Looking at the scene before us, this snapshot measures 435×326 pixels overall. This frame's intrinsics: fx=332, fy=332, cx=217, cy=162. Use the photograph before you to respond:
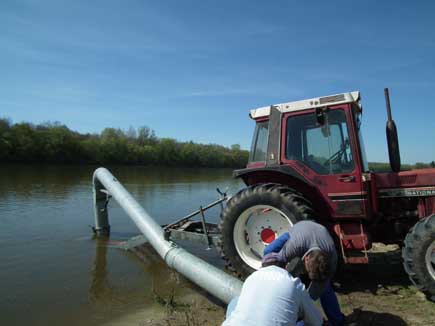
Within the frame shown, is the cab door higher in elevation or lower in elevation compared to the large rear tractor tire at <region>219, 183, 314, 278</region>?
higher

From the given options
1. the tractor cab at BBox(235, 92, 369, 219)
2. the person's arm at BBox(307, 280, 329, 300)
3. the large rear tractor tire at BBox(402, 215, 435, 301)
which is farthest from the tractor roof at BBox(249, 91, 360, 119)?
the person's arm at BBox(307, 280, 329, 300)

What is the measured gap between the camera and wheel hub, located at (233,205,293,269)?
4.70 meters

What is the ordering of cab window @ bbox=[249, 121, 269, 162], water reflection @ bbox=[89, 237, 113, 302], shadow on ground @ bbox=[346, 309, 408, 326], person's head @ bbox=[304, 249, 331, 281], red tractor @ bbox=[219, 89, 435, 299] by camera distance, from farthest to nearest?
cab window @ bbox=[249, 121, 269, 162], water reflection @ bbox=[89, 237, 113, 302], red tractor @ bbox=[219, 89, 435, 299], shadow on ground @ bbox=[346, 309, 408, 326], person's head @ bbox=[304, 249, 331, 281]

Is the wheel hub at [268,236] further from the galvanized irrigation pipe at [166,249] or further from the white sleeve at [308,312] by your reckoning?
the white sleeve at [308,312]

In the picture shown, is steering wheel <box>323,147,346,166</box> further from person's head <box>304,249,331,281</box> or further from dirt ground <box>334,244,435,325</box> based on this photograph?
person's head <box>304,249,331,281</box>

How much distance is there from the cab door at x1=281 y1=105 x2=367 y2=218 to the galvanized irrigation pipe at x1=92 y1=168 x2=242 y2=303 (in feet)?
5.96

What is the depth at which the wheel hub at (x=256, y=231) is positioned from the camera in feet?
15.4

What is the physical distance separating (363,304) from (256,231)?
1611 mm

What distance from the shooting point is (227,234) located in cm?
478

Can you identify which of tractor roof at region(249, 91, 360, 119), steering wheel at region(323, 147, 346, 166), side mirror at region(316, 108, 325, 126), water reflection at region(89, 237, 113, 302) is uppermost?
tractor roof at region(249, 91, 360, 119)

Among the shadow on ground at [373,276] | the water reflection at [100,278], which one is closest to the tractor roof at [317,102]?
the shadow on ground at [373,276]

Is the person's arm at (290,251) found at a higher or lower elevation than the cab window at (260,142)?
lower

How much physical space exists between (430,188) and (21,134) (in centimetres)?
5436

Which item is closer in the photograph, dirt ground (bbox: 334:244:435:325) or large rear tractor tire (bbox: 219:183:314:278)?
dirt ground (bbox: 334:244:435:325)
